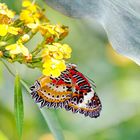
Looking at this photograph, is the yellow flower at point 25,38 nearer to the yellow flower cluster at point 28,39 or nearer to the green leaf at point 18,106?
the yellow flower cluster at point 28,39

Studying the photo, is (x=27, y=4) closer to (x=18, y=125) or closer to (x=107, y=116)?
(x=18, y=125)

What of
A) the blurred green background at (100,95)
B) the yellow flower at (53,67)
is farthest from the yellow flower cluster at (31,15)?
the blurred green background at (100,95)

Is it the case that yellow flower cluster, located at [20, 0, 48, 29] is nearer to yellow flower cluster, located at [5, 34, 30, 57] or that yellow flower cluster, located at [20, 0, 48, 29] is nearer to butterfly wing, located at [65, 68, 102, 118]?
yellow flower cluster, located at [5, 34, 30, 57]

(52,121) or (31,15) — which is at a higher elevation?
(31,15)

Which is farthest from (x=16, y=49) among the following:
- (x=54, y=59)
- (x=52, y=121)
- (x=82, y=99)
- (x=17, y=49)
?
(x=52, y=121)

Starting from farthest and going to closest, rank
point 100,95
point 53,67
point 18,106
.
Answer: point 100,95 → point 18,106 → point 53,67

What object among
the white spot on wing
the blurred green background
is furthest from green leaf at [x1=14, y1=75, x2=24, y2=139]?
the blurred green background

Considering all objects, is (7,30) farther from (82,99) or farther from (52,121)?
(52,121)
